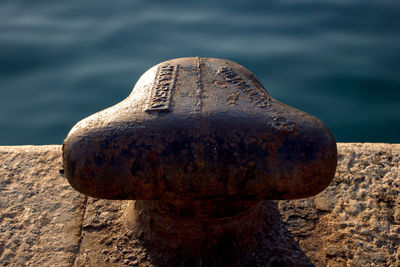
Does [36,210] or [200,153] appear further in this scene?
[36,210]

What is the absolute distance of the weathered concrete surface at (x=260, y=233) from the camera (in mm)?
1466

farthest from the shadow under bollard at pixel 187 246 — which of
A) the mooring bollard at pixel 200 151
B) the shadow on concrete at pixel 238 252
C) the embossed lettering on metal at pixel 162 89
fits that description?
the embossed lettering on metal at pixel 162 89

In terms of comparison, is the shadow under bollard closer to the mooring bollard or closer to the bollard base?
the bollard base

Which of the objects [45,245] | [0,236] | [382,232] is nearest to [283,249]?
[382,232]

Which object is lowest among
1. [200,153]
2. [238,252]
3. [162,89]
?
[238,252]

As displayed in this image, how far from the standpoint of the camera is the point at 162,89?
135cm

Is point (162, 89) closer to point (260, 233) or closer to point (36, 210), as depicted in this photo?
point (260, 233)

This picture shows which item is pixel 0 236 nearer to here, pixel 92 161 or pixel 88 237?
pixel 88 237

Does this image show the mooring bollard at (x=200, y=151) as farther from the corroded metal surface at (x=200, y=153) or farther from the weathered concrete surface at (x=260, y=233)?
the weathered concrete surface at (x=260, y=233)

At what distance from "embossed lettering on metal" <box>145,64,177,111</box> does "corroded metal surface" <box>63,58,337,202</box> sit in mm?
12

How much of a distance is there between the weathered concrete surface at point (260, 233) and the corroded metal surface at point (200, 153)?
0.37 meters

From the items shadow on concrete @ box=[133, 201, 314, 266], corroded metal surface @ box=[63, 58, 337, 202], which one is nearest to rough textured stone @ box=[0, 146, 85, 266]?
shadow on concrete @ box=[133, 201, 314, 266]

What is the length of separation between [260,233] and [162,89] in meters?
0.68

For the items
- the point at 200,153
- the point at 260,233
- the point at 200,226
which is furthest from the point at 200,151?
the point at 260,233
